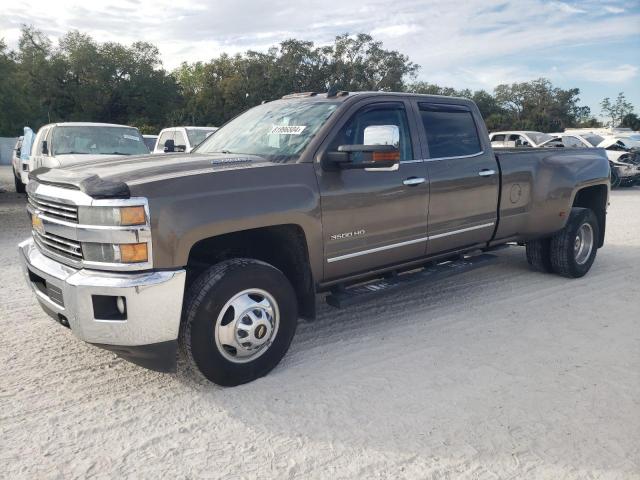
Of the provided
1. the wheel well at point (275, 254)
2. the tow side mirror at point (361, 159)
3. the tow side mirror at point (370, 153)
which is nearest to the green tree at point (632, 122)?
the tow side mirror at point (370, 153)

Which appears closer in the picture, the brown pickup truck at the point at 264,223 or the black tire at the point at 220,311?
the brown pickup truck at the point at 264,223

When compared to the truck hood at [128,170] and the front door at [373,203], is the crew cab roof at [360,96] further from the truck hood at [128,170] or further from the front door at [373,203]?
the truck hood at [128,170]

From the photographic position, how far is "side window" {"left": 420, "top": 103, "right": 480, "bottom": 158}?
4723mm

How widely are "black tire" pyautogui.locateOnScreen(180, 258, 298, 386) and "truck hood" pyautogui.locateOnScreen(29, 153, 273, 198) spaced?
66 centimetres

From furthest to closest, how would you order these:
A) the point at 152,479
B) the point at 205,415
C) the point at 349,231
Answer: the point at 349,231
the point at 205,415
the point at 152,479

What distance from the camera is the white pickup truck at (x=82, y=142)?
9273 millimetres

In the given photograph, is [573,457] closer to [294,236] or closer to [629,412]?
[629,412]

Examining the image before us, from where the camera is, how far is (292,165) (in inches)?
146

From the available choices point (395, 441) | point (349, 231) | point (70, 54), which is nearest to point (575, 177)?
point (349, 231)

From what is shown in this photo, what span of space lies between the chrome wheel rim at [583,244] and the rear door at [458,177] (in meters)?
1.64

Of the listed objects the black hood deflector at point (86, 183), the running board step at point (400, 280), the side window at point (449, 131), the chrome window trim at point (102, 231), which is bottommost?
the running board step at point (400, 280)

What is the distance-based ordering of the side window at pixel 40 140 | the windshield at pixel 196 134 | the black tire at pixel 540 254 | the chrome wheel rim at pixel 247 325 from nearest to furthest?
the chrome wheel rim at pixel 247 325 → the black tire at pixel 540 254 → the side window at pixel 40 140 → the windshield at pixel 196 134

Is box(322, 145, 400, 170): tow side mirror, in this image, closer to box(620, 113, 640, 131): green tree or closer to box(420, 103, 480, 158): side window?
box(420, 103, 480, 158): side window

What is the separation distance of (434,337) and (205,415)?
2.00 meters
